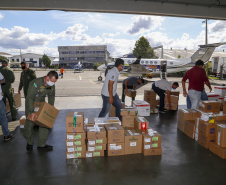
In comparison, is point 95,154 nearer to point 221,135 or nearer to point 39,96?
point 39,96

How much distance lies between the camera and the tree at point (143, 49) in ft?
128

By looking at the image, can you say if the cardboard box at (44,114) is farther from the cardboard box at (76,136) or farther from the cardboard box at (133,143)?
the cardboard box at (133,143)

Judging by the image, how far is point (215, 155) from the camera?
3.89m

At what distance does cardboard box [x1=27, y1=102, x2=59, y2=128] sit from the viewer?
3586mm

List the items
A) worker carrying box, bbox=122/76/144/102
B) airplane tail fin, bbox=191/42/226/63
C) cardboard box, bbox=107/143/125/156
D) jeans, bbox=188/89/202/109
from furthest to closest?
airplane tail fin, bbox=191/42/226/63 → worker carrying box, bbox=122/76/144/102 → jeans, bbox=188/89/202/109 → cardboard box, bbox=107/143/125/156

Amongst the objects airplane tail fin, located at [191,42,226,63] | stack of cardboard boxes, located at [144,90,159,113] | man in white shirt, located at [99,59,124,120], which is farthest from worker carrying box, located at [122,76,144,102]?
airplane tail fin, located at [191,42,226,63]

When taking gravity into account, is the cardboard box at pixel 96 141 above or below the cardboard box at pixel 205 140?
above

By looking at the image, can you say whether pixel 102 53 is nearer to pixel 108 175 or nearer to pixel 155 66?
pixel 155 66

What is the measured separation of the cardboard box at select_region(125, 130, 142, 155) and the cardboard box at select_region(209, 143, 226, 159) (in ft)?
5.31

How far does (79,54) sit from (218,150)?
272 ft

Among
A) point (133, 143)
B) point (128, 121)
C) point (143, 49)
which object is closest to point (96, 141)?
point (133, 143)

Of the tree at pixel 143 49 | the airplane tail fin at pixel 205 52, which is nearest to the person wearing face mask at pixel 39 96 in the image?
the airplane tail fin at pixel 205 52

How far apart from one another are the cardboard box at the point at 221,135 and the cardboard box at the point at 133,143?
169 cm

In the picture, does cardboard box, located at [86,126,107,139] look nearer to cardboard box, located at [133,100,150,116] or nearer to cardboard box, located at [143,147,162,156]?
cardboard box, located at [143,147,162,156]
